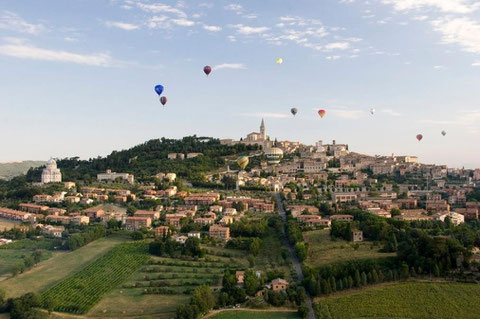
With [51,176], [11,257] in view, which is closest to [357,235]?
[11,257]

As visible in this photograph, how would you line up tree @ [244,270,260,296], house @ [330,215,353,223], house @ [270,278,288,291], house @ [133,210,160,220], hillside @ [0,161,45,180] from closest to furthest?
1. tree @ [244,270,260,296]
2. house @ [270,278,288,291]
3. house @ [330,215,353,223]
4. house @ [133,210,160,220]
5. hillside @ [0,161,45,180]

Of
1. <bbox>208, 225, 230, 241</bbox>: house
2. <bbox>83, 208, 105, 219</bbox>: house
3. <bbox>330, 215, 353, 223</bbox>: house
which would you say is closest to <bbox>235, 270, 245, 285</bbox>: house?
<bbox>208, 225, 230, 241</bbox>: house

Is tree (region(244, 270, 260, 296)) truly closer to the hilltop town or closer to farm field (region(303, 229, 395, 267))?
the hilltop town

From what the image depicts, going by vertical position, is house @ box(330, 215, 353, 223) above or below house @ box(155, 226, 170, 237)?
above

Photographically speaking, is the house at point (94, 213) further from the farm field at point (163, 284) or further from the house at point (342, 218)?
the house at point (342, 218)

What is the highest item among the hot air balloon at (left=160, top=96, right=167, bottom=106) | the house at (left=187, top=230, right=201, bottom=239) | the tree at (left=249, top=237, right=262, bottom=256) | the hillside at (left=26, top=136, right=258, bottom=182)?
the hot air balloon at (left=160, top=96, right=167, bottom=106)

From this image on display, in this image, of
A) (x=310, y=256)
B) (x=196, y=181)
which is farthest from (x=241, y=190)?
(x=310, y=256)
